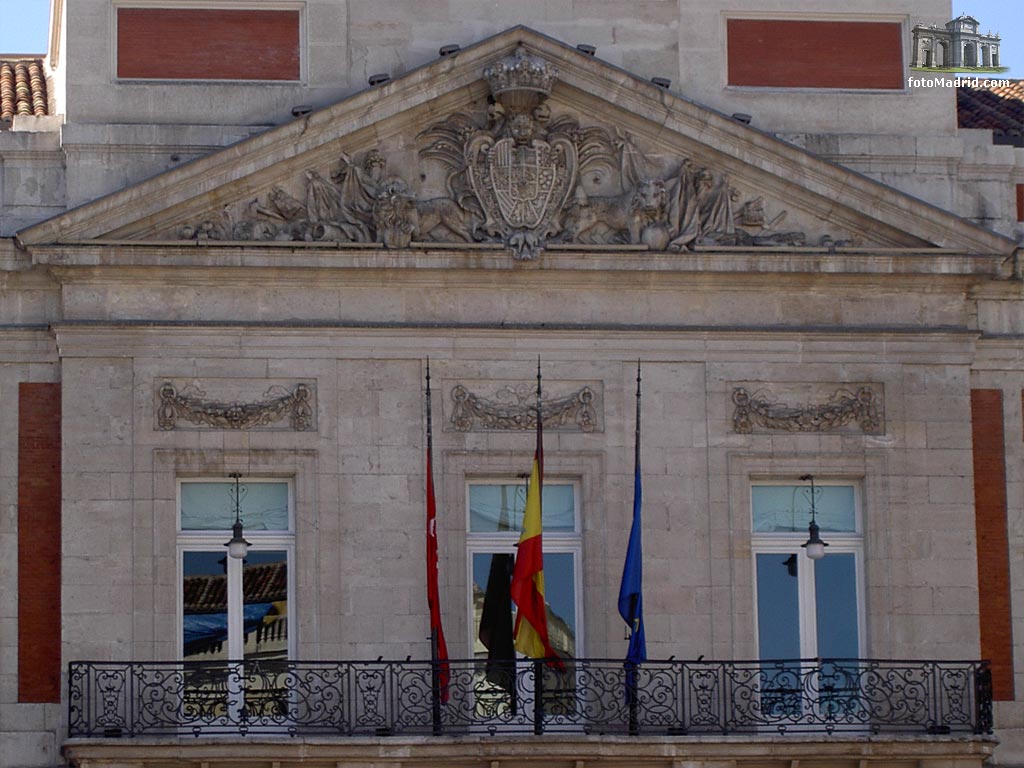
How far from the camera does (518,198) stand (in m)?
23.3

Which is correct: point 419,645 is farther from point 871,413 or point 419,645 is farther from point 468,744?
point 871,413

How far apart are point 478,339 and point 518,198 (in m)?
1.20

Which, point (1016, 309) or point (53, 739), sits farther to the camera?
point (1016, 309)

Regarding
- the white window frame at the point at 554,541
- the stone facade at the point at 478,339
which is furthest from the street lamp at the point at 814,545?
the white window frame at the point at 554,541

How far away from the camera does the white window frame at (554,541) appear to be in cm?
2316

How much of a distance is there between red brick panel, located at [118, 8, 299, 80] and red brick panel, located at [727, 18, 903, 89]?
3.79 m

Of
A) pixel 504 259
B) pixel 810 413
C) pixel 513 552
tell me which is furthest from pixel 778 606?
pixel 504 259

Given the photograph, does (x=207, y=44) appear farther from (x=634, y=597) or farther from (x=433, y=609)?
(x=634, y=597)

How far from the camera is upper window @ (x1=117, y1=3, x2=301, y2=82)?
928 inches

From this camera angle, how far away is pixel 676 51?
79.2 feet

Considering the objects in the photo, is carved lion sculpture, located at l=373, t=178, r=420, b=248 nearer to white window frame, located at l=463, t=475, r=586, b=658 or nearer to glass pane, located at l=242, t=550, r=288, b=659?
white window frame, located at l=463, t=475, r=586, b=658

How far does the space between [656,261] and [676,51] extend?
1.98 m

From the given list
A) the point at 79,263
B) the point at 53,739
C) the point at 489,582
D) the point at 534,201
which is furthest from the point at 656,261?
the point at 53,739

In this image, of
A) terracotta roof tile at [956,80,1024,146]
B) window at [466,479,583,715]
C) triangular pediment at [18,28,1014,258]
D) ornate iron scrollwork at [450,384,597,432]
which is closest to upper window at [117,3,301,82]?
triangular pediment at [18,28,1014,258]
